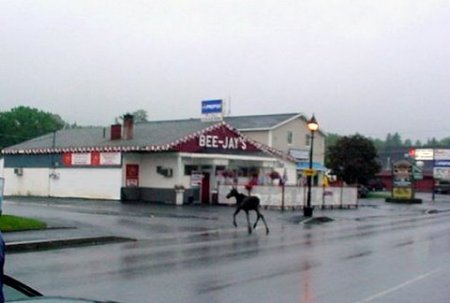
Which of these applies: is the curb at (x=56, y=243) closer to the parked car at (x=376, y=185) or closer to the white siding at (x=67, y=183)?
the white siding at (x=67, y=183)

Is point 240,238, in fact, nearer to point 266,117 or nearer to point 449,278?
point 449,278

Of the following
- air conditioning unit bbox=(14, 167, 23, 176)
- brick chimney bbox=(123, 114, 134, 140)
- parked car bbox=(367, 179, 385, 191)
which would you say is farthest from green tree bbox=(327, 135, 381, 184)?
air conditioning unit bbox=(14, 167, 23, 176)

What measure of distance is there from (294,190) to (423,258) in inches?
907

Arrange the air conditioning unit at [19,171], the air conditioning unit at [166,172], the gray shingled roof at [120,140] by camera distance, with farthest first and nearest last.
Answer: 1. the air conditioning unit at [19,171]
2. the gray shingled roof at [120,140]
3. the air conditioning unit at [166,172]

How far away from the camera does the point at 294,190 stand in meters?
39.8

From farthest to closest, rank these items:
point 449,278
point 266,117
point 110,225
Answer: point 266,117 → point 110,225 → point 449,278

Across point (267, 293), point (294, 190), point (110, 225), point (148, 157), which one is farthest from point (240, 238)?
point (148, 157)

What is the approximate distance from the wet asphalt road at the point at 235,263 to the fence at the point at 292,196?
11.5 meters

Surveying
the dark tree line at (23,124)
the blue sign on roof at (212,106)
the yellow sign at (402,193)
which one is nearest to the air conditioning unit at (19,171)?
the blue sign on roof at (212,106)

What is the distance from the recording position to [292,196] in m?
39.8

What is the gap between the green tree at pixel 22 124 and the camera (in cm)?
9714

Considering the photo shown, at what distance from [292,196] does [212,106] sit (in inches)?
401

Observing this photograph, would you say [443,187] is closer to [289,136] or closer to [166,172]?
[289,136]

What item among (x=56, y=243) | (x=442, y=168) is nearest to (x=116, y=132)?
(x=56, y=243)
